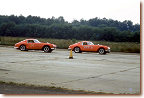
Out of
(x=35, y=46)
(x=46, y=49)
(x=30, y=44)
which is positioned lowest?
(x=46, y=49)

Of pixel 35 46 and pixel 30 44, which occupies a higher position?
pixel 30 44

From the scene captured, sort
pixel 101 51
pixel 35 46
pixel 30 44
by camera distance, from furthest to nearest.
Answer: pixel 30 44, pixel 35 46, pixel 101 51

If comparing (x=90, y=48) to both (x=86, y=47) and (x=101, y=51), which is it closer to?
(x=86, y=47)

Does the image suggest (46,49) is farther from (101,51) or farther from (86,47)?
(101,51)

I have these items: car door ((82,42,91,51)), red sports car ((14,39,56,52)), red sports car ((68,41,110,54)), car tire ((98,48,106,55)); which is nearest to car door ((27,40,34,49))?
red sports car ((14,39,56,52))

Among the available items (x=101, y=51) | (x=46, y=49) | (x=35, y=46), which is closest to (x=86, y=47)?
(x=101, y=51)

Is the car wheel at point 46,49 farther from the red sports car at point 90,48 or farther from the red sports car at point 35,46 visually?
the red sports car at point 90,48

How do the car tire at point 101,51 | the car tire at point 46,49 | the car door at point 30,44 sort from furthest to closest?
the car door at point 30,44
the car tire at point 46,49
the car tire at point 101,51

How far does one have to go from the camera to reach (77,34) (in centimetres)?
7394

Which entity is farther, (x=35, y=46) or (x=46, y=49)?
(x=35, y=46)

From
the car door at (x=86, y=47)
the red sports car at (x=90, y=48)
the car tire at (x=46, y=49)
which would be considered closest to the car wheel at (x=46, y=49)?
the car tire at (x=46, y=49)

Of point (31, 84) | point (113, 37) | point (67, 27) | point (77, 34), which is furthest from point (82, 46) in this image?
point (67, 27)

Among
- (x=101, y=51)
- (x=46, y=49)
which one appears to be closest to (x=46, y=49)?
(x=46, y=49)

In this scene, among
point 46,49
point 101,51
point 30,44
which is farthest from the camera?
point 30,44
